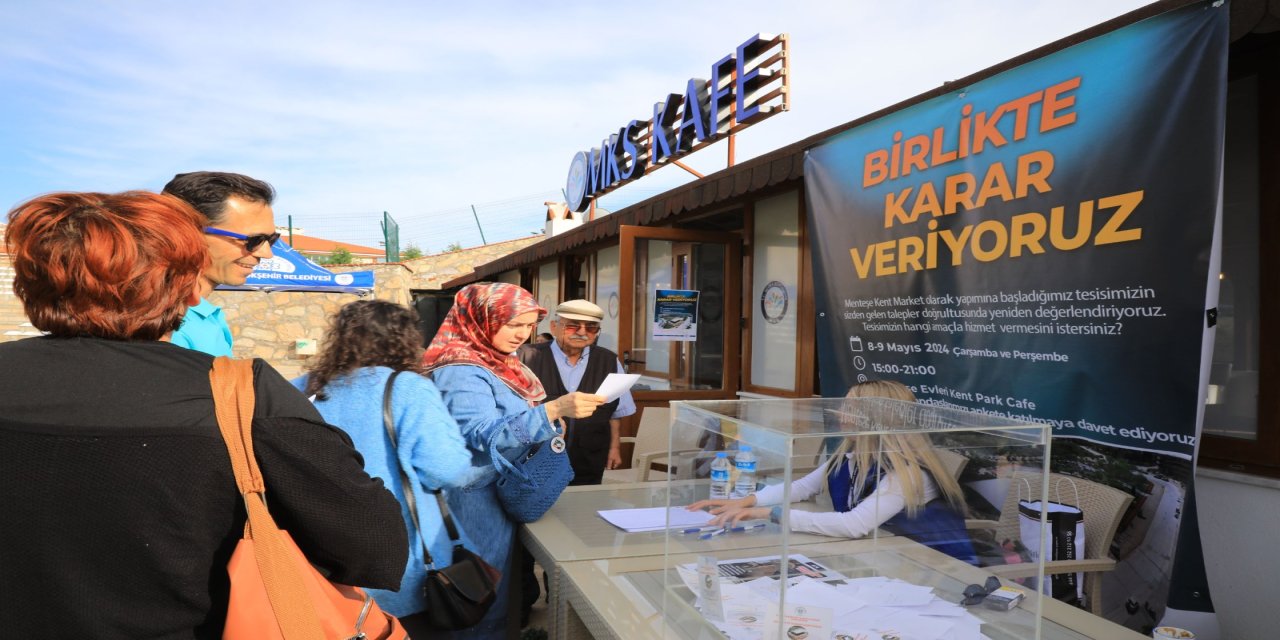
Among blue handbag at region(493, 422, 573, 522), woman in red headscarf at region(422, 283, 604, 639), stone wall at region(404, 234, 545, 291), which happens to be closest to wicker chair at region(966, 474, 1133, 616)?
blue handbag at region(493, 422, 573, 522)

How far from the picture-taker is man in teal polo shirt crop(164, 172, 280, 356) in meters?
1.85

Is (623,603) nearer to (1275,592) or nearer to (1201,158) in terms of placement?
(1201,158)

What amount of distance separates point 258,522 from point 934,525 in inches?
47.4

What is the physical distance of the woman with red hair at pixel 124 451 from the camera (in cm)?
99

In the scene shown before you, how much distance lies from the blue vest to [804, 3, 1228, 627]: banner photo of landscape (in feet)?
4.22

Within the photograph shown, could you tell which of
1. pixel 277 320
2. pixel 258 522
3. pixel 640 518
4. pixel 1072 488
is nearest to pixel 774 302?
pixel 1072 488

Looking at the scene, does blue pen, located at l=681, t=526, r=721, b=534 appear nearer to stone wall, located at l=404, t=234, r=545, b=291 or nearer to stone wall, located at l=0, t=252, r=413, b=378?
stone wall, located at l=0, t=252, r=413, b=378

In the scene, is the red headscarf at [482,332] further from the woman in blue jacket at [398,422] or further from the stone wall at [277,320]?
the stone wall at [277,320]

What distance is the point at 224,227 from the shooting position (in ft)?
6.12

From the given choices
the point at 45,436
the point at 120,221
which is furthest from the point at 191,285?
the point at 45,436

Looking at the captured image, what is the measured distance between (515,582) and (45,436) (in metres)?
1.61

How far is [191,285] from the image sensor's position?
1.17 m

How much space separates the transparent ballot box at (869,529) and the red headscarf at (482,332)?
102 centimetres

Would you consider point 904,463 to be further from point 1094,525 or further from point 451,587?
point 1094,525
